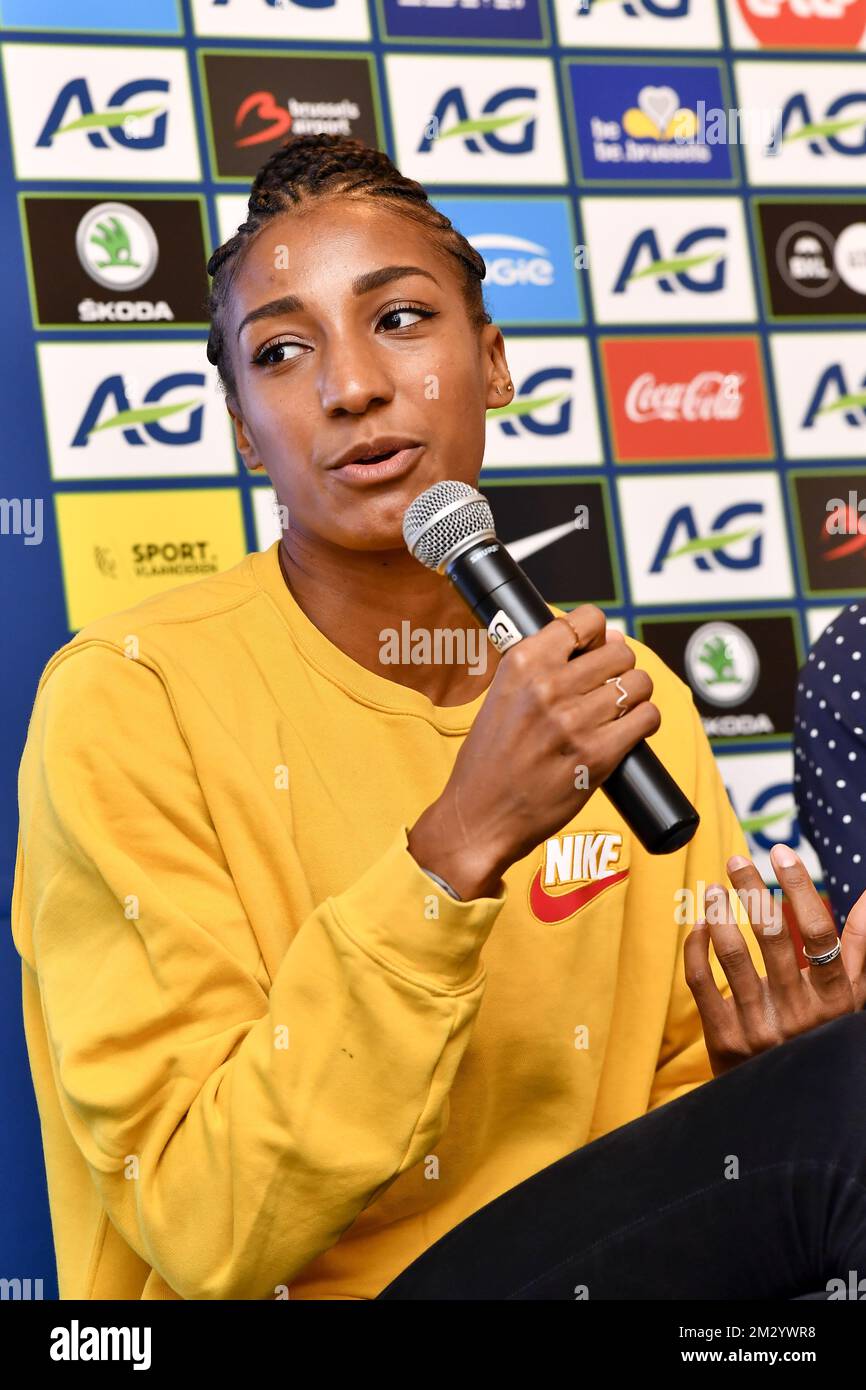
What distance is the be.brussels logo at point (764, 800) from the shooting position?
2.04m

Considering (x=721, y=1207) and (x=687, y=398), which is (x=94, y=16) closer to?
(x=687, y=398)

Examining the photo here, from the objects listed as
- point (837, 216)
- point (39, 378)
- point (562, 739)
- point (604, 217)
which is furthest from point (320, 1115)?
point (837, 216)

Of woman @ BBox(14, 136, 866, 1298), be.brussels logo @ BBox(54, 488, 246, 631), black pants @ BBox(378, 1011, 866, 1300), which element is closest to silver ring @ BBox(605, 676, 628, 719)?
woman @ BBox(14, 136, 866, 1298)

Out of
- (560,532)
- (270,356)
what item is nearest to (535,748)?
(270,356)

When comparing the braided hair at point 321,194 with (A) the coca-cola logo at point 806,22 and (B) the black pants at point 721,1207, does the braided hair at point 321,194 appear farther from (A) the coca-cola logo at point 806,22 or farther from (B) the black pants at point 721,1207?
(A) the coca-cola logo at point 806,22

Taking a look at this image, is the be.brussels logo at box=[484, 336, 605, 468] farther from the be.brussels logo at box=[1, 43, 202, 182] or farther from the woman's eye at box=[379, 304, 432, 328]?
the woman's eye at box=[379, 304, 432, 328]

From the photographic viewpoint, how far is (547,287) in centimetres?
202

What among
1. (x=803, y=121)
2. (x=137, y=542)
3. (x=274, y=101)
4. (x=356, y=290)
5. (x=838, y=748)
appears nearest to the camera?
(x=356, y=290)

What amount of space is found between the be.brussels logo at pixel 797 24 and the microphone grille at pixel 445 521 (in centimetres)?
138

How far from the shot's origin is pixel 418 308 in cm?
119

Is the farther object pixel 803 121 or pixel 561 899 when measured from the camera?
pixel 803 121

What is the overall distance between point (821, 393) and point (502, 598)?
131cm

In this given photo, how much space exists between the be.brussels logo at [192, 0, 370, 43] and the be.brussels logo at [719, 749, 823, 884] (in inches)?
38.4

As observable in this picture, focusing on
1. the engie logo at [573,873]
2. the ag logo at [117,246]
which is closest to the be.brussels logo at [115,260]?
the ag logo at [117,246]
